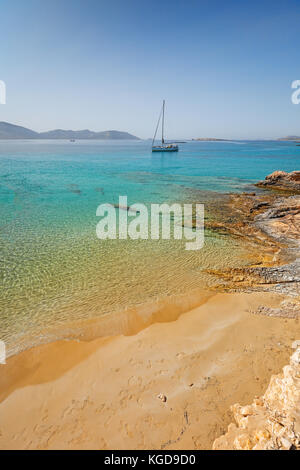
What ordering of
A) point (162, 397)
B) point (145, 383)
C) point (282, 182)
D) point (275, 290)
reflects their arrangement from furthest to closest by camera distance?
point (282, 182) → point (275, 290) → point (145, 383) → point (162, 397)

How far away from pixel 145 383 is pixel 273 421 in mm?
2798

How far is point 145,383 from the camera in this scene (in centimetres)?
525

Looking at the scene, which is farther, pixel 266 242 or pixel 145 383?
pixel 266 242

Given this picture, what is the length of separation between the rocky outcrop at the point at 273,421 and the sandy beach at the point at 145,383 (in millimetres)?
745

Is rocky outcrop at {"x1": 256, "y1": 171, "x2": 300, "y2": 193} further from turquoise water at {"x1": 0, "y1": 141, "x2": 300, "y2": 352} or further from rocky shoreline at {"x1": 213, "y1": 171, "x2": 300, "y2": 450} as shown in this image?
A: turquoise water at {"x1": 0, "y1": 141, "x2": 300, "y2": 352}

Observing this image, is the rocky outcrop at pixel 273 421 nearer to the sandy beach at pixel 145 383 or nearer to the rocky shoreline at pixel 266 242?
the sandy beach at pixel 145 383

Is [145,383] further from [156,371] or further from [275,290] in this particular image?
[275,290]

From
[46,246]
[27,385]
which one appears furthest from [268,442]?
[46,246]

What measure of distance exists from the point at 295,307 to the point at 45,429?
763 centimetres

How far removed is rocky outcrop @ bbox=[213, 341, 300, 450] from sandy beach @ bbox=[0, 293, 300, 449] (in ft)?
2.45

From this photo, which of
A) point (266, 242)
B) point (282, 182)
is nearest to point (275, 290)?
point (266, 242)

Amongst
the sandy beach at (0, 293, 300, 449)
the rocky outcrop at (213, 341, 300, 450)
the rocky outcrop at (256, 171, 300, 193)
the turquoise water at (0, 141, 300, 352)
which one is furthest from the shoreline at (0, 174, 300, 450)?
the rocky outcrop at (256, 171, 300, 193)
